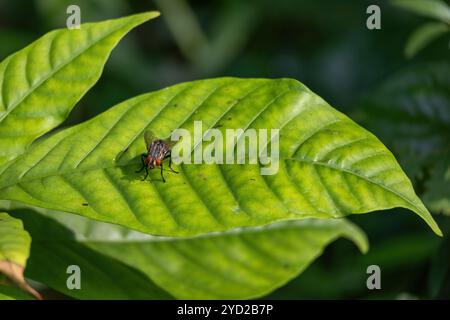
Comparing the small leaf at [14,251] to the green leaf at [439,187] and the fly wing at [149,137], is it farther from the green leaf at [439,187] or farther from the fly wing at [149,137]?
the green leaf at [439,187]

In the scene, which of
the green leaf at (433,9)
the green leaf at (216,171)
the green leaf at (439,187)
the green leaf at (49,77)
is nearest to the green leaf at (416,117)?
the green leaf at (439,187)

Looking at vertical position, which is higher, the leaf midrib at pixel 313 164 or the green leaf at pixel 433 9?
the green leaf at pixel 433 9

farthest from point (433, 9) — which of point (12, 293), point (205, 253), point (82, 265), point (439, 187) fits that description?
point (12, 293)

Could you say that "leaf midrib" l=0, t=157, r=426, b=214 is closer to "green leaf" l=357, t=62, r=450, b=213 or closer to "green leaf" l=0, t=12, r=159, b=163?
"green leaf" l=0, t=12, r=159, b=163

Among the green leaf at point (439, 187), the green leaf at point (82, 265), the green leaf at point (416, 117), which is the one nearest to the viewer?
the green leaf at point (82, 265)

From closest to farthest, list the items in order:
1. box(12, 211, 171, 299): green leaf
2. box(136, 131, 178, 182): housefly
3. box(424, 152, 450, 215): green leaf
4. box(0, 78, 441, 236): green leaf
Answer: box(0, 78, 441, 236): green leaf → box(136, 131, 178, 182): housefly → box(12, 211, 171, 299): green leaf → box(424, 152, 450, 215): green leaf

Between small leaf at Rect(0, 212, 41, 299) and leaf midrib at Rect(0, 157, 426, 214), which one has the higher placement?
leaf midrib at Rect(0, 157, 426, 214)

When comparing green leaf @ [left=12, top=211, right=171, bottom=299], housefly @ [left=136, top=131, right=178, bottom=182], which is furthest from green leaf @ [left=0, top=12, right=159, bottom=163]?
green leaf @ [left=12, top=211, right=171, bottom=299]
